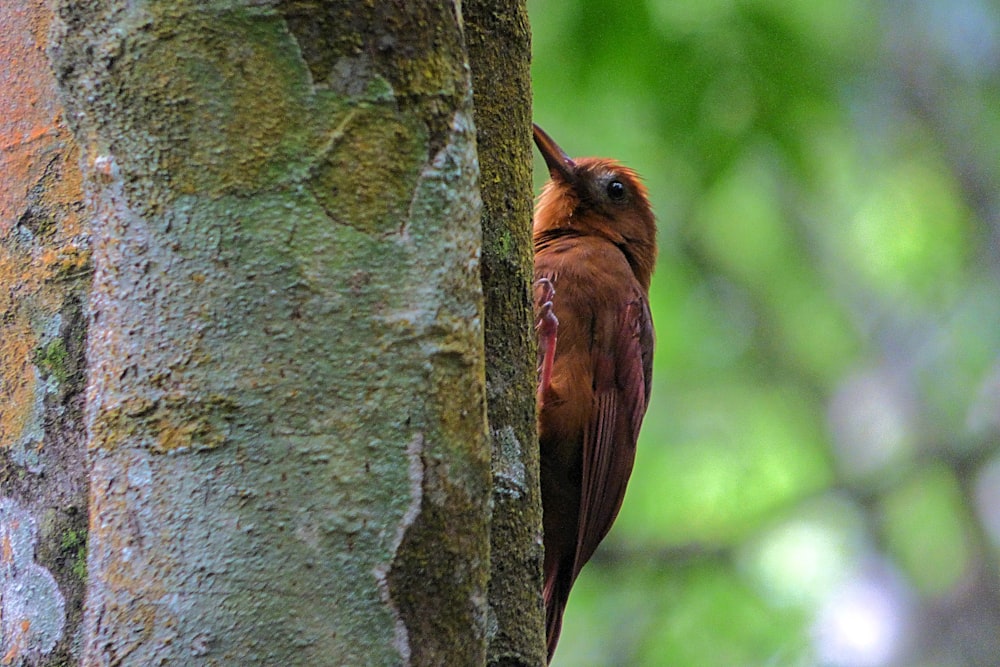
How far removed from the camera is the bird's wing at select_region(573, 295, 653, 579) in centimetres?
356

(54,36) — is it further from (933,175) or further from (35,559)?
(933,175)

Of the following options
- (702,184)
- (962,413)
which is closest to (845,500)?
(962,413)

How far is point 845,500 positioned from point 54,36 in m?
9.17

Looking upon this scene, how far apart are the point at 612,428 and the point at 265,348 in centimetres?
253

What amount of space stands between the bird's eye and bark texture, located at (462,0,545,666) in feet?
8.32

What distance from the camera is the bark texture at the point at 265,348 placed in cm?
123

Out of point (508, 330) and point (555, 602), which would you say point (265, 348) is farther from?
point (555, 602)

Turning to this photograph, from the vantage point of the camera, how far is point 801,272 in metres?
9.98

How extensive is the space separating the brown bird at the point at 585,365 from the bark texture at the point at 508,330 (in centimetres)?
136

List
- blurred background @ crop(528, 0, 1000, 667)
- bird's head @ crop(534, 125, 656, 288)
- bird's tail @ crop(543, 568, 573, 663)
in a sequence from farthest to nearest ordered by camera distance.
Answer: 1. blurred background @ crop(528, 0, 1000, 667)
2. bird's head @ crop(534, 125, 656, 288)
3. bird's tail @ crop(543, 568, 573, 663)

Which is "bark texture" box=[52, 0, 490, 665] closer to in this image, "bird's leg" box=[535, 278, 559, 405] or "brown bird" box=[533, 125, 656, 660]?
"brown bird" box=[533, 125, 656, 660]

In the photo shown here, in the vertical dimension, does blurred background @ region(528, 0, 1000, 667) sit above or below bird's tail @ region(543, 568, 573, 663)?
above

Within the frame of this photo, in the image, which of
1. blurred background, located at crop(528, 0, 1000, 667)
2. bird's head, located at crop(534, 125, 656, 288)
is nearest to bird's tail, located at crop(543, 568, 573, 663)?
bird's head, located at crop(534, 125, 656, 288)

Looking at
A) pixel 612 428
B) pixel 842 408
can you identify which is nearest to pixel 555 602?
pixel 612 428
